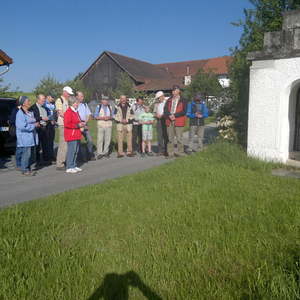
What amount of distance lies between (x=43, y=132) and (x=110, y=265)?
6.65m

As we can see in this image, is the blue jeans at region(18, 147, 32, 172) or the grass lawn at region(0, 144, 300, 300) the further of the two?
the blue jeans at region(18, 147, 32, 172)

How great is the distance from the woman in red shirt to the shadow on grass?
5200 millimetres

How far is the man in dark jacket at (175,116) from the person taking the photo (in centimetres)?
962

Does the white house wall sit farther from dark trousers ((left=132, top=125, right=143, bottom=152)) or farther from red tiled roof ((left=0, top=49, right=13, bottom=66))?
red tiled roof ((left=0, top=49, right=13, bottom=66))

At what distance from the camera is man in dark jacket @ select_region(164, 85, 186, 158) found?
962cm

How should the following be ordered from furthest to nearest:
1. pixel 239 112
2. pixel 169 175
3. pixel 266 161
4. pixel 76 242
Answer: pixel 239 112 → pixel 266 161 → pixel 169 175 → pixel 76 242

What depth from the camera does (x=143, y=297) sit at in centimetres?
270

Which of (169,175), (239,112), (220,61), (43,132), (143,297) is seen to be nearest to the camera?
(143,297)

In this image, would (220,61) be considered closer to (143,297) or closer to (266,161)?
(266,161)

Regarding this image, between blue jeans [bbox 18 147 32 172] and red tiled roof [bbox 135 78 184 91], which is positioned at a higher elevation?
red tiled roof [bbox 135 78 184 91]

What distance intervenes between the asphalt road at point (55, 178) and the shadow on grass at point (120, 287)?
10.5 feet

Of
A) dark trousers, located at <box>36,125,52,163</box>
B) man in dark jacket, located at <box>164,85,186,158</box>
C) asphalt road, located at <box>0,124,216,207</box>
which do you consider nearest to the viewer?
asphalt road, located at <box>0,124,216,207</box>

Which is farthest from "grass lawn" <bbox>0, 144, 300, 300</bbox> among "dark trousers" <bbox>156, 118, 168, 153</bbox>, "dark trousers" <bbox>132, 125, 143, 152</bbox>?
"dark trousers" <bbox>132, 125, 143, 152</bbox>

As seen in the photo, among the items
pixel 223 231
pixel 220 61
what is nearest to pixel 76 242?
pixel 223 231
